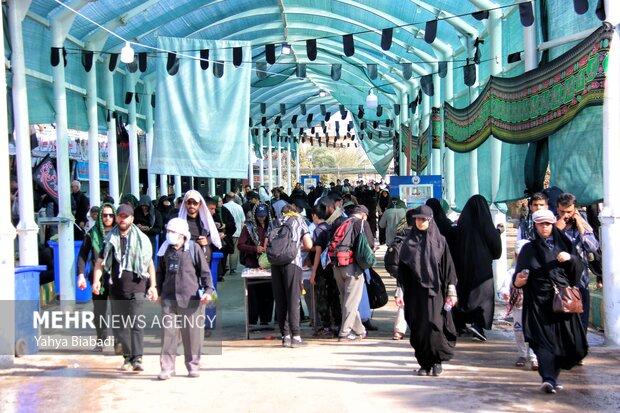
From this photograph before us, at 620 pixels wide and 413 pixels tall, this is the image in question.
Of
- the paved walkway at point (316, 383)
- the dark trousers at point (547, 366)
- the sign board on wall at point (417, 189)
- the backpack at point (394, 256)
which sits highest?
the sign board on wall at point (417, 189)

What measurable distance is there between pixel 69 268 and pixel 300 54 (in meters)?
16.4

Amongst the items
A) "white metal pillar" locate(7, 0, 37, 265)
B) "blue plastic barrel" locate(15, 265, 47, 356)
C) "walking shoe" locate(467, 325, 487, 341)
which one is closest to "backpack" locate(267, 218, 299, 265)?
"walking shoe" locate(467, 325, 487, 341)

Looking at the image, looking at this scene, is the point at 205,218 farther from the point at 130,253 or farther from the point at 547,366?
the point at 547,366

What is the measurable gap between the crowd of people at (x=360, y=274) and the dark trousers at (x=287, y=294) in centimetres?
1

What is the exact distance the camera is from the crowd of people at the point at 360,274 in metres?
7.11

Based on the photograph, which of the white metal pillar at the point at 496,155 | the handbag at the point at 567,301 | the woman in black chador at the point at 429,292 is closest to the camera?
the handbag at the point at 567,301

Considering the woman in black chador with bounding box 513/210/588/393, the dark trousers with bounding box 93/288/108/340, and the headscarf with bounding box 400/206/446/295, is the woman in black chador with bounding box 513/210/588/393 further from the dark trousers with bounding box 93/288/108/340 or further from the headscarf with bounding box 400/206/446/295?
the dark trousers with bounding box 93/288/108/340

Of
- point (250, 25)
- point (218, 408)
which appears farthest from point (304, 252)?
point (250, 25)

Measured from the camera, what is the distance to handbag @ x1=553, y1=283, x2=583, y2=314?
6.88 metres

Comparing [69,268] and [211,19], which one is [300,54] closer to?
[211,19]

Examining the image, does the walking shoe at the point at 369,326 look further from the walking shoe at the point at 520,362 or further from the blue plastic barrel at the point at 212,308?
the walking shoe at the point at 520,362

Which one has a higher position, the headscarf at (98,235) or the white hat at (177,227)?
the white hat at (177,227)

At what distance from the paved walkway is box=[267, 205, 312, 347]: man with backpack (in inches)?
10.2

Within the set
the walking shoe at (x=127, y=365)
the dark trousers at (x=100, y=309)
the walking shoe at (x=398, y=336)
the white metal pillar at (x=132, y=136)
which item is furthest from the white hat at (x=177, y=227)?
the white metal pillar at (x=132, y=136)
